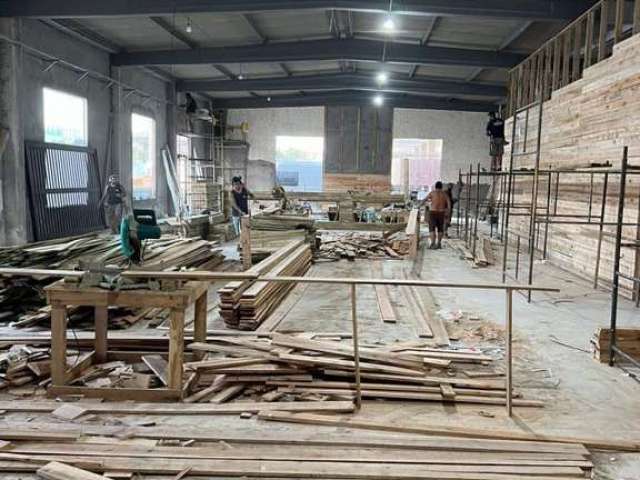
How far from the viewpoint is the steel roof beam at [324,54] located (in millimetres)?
15578

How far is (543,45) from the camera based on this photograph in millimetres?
14250

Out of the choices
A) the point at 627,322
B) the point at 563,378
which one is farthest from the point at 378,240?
the point at 563,378

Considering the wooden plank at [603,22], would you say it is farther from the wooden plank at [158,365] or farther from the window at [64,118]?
the window at [64,118]

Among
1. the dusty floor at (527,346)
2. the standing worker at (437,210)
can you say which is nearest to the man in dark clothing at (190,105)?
the standing worker at (437,210)

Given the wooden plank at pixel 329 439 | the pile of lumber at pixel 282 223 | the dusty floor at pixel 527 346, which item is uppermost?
the pile of lumber at pixel 282 223

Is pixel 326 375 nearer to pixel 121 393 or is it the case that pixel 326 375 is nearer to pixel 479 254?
pixel 121 393

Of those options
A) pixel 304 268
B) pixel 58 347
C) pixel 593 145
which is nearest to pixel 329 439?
pixel 58 347

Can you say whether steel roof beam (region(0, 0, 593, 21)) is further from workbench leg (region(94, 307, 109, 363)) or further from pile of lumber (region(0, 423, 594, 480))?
pile of lumber (region(0, 423, 594, 480))

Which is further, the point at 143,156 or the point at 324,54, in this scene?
the point at 143,156

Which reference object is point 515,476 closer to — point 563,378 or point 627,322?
point 563,378

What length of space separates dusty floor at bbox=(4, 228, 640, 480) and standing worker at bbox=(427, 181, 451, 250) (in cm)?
282

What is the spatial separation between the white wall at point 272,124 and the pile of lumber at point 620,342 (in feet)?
72.9

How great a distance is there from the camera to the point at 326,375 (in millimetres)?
5176

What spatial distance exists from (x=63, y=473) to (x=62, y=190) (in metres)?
11.3
